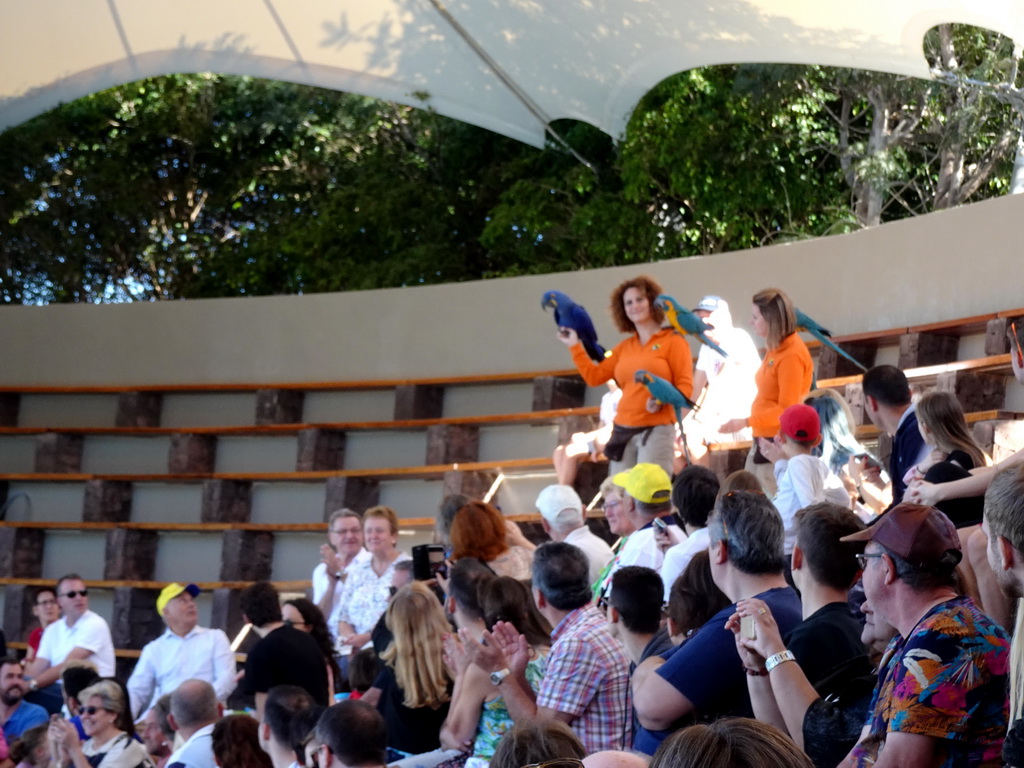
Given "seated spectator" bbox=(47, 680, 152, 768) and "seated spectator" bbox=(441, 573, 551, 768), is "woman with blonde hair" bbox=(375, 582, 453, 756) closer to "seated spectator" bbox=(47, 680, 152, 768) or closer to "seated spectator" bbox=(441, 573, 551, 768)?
"seated spectator" bbox=(441, 573, 551, 768)

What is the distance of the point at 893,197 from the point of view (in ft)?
35.4

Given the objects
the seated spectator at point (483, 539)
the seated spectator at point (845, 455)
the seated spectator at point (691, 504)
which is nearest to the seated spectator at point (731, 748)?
the seated spectator at point (691, 504)

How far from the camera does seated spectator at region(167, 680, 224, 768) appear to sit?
424 centimetres

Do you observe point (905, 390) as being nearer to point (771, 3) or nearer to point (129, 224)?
point (771, 3)

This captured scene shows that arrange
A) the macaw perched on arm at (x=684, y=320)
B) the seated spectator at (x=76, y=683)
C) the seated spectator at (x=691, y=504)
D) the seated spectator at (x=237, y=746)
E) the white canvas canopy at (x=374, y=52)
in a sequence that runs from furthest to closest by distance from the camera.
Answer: the white canvas canopy at (x=374, y=52) → the macaw perched on arm at (x=684, y=320) → the seated spectator at (x=76, y=683) → the seated spectator at (x=237, y=746) → the seated spectator at (x=691, y=504)

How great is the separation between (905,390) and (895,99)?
752 cm

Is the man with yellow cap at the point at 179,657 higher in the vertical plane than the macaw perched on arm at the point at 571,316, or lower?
lower

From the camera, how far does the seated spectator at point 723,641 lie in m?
2.64

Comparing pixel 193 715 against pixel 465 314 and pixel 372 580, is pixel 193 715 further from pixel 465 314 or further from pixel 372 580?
pixel 465 314

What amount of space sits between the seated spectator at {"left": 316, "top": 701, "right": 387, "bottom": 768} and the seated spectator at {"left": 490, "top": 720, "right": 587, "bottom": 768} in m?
1.05

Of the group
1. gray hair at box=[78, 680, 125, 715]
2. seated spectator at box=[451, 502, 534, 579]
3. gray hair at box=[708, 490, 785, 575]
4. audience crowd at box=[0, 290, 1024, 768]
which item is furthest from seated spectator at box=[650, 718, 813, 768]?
gray hair at box=[78, 680, 125, 715]

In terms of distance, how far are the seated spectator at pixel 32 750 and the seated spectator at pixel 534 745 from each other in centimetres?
314

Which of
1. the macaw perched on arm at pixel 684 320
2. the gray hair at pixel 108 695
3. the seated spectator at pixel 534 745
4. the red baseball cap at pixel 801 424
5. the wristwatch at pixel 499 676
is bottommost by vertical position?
the gray hair at pixel 108 695

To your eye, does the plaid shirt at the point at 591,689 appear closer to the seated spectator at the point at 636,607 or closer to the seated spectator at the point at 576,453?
the seated spectator at the point at 636,607
